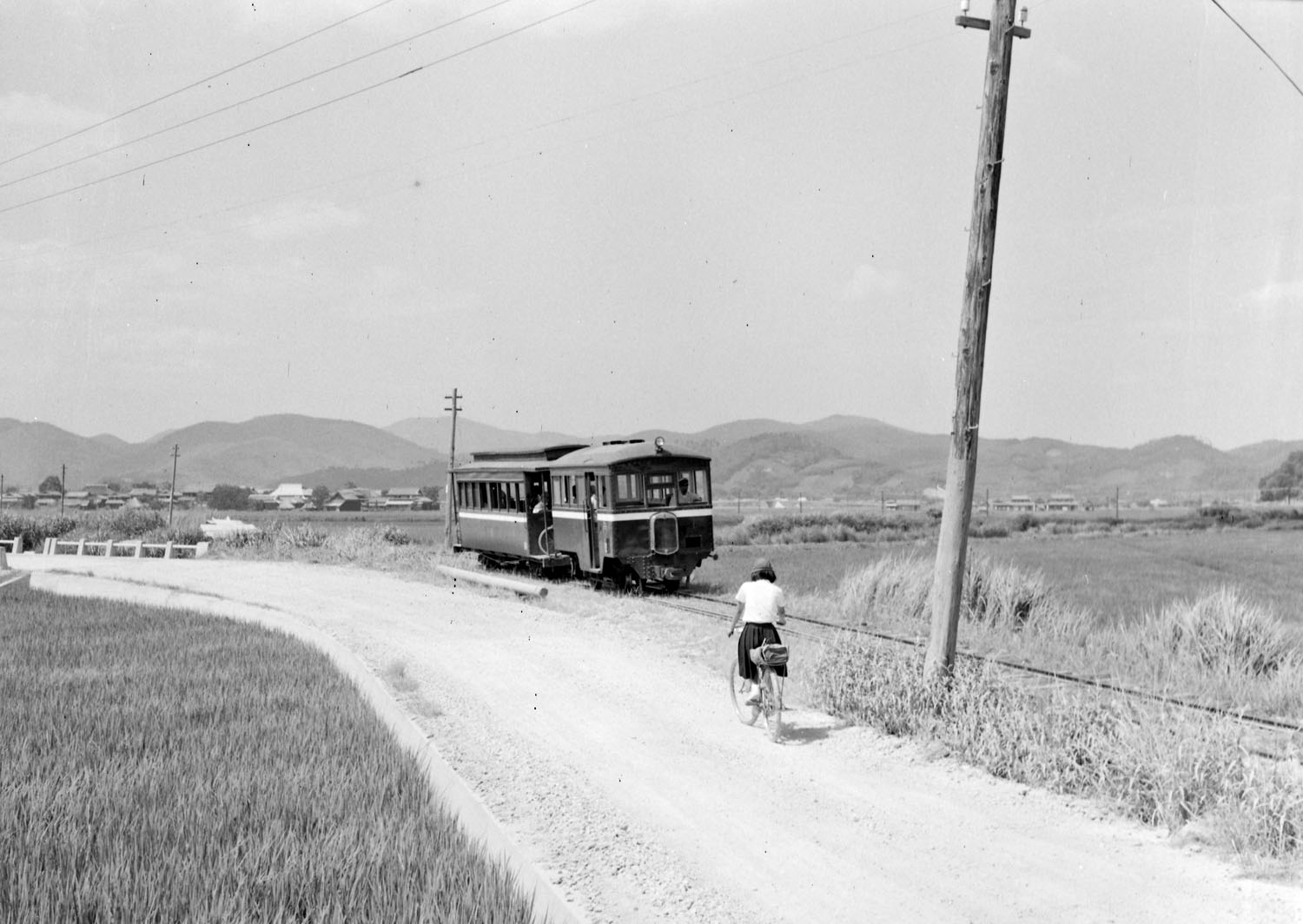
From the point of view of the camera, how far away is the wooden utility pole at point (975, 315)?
10422 mm

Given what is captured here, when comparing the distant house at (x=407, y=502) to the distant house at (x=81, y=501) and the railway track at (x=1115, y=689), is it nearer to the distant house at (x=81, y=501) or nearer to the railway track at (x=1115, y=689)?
the distant house at (x=81, y=501)

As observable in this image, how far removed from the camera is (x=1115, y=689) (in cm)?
1048

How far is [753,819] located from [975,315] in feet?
18.3

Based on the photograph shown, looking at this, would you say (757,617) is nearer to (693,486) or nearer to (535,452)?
(693,486)

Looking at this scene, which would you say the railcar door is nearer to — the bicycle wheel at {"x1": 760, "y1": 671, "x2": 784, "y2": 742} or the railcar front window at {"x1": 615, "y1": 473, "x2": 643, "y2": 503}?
the railcar front window at {"x1": 615, "y1": 473, "x2": 643, "y2": 503}

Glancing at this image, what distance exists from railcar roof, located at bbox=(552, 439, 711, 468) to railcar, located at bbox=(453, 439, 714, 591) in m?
0.02

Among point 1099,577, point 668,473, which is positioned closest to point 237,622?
point 668,473

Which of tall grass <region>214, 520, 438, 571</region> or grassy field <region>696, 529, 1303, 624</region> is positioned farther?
tall grass <region>214, 520, 438, 571</region>

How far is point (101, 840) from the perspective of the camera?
20.2ft

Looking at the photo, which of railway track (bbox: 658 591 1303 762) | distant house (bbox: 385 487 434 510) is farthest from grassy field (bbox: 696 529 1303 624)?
distant house (bbox: 385 487 434 510)

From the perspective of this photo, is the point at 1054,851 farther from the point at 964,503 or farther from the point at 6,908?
the point at 6,908

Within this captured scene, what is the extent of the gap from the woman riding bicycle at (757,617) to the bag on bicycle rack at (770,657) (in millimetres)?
170

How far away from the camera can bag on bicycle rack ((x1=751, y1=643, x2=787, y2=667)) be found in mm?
9781

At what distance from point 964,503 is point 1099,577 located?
729 inches
